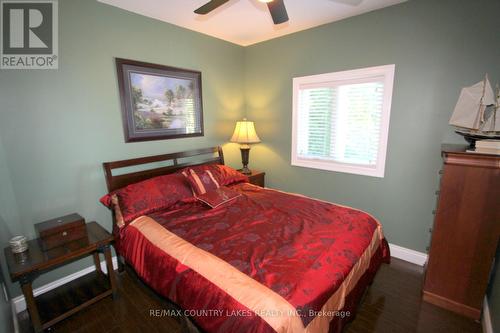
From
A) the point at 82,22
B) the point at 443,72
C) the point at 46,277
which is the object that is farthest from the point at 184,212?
the point at 443,72

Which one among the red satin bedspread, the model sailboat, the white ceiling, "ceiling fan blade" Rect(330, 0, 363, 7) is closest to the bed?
the red satin bedspread

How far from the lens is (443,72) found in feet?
7.10

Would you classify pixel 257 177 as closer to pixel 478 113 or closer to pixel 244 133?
pixel 244 133

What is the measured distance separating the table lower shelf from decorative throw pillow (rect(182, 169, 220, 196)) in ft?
3.83

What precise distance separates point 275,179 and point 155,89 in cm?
207

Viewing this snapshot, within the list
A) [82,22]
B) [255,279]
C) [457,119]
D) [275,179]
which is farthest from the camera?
[275,179]

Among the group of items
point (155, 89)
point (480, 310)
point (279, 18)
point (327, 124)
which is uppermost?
point (279, 18)

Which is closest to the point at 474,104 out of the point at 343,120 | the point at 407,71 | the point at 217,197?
the point at 407,71

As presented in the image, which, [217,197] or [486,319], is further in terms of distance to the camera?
[217,197]

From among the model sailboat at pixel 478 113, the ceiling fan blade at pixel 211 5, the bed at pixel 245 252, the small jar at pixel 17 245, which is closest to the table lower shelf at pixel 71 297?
the bed at pixel 245 252

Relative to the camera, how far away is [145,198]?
7.11 feet

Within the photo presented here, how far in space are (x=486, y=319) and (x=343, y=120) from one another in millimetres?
2132

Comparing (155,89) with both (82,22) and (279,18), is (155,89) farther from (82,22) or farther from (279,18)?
(279,18)

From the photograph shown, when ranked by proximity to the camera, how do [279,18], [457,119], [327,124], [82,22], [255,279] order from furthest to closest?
[327,124] < [82,22] < [457,119] < [279,18] < [255,279]
